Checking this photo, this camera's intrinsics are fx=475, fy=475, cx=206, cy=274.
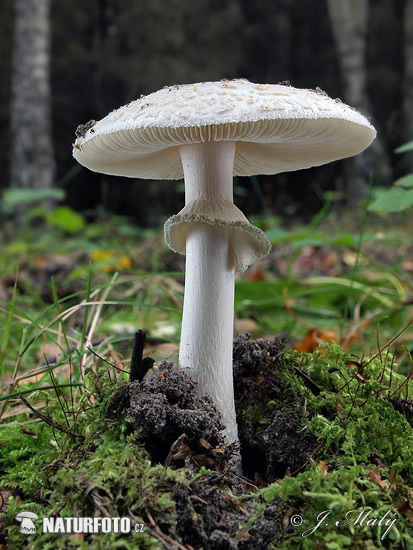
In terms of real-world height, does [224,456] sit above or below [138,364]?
below

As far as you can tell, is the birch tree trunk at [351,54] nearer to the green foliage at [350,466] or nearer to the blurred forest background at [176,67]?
the blurred forest background at [176,67]

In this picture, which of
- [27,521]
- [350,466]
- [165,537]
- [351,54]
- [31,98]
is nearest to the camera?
[165,537]

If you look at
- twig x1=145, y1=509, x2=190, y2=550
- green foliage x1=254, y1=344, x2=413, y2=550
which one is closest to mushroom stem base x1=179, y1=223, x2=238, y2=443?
green foliage x1=254, y1=344, x2=413, y2=550

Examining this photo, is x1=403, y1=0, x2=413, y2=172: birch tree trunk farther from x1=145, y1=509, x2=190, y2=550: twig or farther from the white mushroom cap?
x1=145, y1=509, x2=190, y2=550: twig

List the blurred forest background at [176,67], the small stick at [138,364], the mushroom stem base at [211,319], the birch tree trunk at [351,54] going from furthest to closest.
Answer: the birch tree trunk at [351,54] → the blurred forest background at [176,67] → the mushroom stem base at [211,319] → the small stick at [138,364]

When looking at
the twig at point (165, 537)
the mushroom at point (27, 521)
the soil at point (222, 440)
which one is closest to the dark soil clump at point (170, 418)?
the soil at point (222, 440)

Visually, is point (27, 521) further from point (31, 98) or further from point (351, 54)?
point (351, 54)

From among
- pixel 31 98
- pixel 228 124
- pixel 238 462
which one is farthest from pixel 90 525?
pixel 31 98
